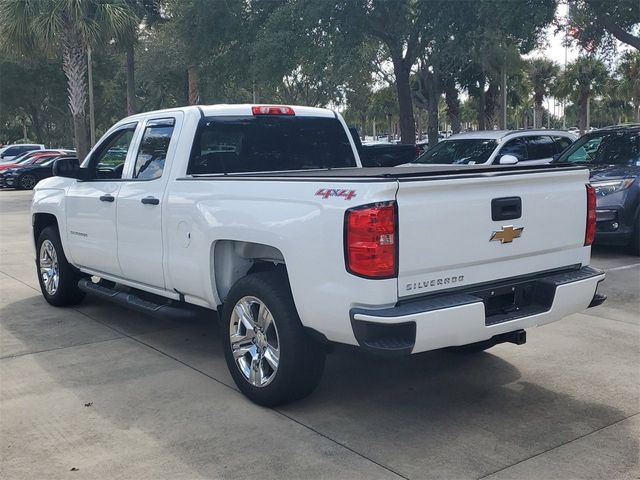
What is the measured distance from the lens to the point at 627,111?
246 feet

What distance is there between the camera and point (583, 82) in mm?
50938

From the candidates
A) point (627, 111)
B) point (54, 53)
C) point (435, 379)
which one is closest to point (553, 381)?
point (435, 379)

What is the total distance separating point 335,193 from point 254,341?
1.26 metres

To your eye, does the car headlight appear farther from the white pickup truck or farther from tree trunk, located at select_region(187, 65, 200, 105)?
tree trunk, located at select_region(187, 65, 200, 105)

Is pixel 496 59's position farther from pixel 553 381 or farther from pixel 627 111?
pixel 627 111

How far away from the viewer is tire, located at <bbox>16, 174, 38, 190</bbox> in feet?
91.0

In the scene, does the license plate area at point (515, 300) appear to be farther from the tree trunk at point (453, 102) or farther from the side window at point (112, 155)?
the tree trunk at point (453, 102)

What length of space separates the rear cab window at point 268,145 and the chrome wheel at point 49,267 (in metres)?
2.62

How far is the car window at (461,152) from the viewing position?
41.0 feet

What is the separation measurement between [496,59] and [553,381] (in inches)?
847

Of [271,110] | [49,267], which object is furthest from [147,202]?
[49,267]

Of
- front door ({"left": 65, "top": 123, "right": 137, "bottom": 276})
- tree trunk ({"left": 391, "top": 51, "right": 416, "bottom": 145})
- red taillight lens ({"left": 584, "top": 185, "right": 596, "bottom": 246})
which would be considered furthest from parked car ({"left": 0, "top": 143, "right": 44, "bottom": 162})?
red taillight lens ({"left": 584, "top": 185, "right": 596, "bottom": 246})

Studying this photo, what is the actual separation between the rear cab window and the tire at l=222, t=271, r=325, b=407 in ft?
4.37

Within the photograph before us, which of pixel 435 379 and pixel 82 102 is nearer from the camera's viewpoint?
pixel 435 379
